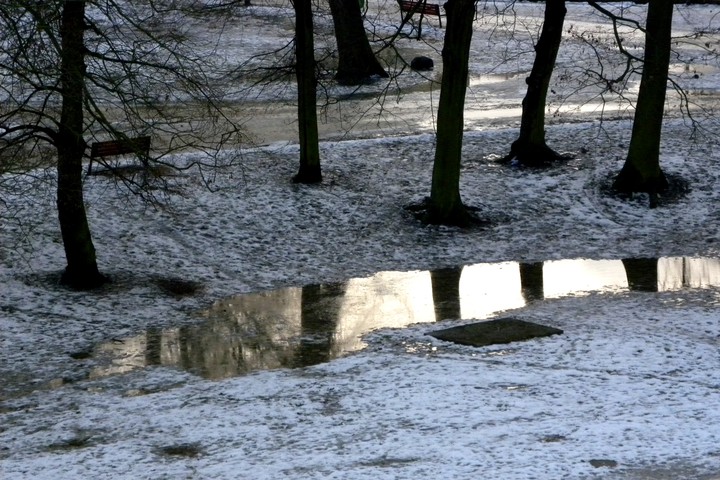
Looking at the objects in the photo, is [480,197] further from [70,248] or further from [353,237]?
[70,248]

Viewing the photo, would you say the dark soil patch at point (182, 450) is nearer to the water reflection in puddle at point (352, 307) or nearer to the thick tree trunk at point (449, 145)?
the water reflection in puddle at point (352, 307)

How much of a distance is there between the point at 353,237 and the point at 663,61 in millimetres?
6611

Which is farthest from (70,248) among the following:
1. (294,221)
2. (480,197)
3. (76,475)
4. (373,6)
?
(373,6)

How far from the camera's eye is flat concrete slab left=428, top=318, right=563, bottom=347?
11.5 m

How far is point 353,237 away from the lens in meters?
16.6

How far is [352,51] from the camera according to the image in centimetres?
2784

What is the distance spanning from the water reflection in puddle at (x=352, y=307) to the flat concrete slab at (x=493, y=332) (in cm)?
76

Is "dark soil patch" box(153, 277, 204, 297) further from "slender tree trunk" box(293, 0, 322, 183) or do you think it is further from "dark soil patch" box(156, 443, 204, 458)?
"dark soil patch" box(156, 443, 204, 458)

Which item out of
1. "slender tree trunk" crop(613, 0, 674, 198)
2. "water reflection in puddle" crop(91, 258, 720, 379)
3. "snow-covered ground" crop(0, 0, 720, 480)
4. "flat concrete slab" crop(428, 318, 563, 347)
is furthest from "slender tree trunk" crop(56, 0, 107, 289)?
"slender tree trunk" crop(613, 0, 674, 198)

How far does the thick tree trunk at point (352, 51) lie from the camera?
25.8 meters

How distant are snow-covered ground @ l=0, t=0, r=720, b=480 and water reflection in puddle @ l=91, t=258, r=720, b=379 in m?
0.07

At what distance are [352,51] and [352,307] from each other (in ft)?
51.5

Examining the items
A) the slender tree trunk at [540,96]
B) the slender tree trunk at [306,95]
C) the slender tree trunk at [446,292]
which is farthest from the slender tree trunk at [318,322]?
the slender tree trunk at [540,96]

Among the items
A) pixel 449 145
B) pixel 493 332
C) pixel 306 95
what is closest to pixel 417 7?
pixel 449 145
